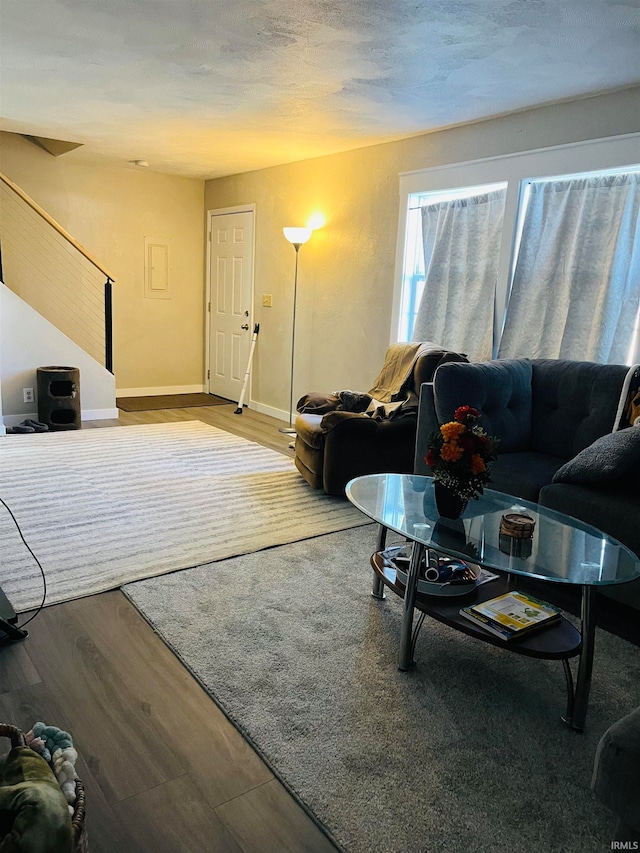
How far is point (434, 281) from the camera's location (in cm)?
468

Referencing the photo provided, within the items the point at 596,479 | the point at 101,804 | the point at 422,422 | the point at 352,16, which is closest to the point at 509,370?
the point at 422,422

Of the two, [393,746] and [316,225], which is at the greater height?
[316,225]

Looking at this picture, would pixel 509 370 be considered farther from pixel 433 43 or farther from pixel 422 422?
pixel 433 43

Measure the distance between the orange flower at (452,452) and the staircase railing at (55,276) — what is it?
15.3 ft

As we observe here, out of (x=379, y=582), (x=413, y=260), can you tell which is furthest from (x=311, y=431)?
(x=413, y=260)

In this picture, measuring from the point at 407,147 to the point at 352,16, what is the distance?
87.0 inches

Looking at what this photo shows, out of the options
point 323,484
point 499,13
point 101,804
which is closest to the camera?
point 101,804

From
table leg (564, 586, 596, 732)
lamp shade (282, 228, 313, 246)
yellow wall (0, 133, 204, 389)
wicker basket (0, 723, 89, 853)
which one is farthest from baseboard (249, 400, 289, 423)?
wicker basket (0, 723, 89, 853)

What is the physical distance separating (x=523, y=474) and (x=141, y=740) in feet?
6.76

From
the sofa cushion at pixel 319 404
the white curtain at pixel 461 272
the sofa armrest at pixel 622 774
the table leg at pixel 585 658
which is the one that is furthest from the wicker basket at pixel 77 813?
the white curtain at pixel 461 272

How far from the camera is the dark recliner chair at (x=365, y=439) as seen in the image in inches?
155

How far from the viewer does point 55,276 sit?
6.55 meters

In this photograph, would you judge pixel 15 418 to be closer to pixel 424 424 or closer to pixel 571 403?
pixel 424 424

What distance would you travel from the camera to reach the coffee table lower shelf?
1924mm
